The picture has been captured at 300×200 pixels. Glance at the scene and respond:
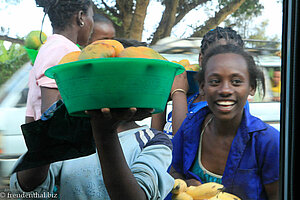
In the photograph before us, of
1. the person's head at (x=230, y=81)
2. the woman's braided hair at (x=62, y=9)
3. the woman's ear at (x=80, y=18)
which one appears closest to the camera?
the person's head at (x=230, y=81)

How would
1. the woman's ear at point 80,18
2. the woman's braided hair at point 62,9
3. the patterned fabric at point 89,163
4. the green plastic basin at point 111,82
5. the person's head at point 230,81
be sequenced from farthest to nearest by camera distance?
the woman's ear at point 80,18, the woman's braided hair at point 62,9, the person's head at point 230,81, the patterned fabric at point 89,163, the green plastic basin at point 111,82

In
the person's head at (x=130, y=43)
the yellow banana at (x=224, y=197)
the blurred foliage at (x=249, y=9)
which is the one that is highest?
the blurred foliage at (x=249, y=9)

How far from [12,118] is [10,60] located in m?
0.23

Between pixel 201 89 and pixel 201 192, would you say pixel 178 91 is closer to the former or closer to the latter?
pixel 201 89

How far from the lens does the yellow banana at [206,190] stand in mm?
1293

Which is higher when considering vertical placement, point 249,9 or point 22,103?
point 249,9

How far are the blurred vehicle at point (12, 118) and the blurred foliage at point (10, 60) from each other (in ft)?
0.08

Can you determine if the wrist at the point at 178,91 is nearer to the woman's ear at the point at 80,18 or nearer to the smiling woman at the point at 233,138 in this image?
the smiling woman at the point at 233,138

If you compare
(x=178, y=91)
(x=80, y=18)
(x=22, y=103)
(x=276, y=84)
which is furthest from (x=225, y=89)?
(x=22, y=103)

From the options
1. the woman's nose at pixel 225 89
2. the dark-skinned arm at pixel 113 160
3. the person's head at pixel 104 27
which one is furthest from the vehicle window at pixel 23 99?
the woman's nose at pixel 225 89

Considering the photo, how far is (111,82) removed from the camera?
92 centimetres

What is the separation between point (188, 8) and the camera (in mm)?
1398

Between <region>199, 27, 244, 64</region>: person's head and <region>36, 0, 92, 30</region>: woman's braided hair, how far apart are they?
1.62 ft

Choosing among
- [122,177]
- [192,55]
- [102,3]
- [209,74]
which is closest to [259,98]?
[209,74]
